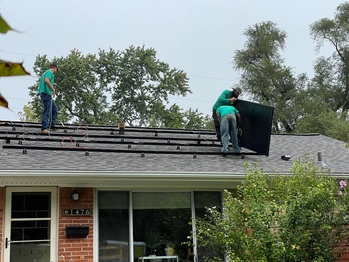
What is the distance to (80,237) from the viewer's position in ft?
23.4

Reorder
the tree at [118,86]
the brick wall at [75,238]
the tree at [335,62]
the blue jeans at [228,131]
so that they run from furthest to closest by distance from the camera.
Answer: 1. the tree at [118,86]
2. the tree at [335,62]
3. the blue jeans at [228,131]
4. the brick wall at [75,238]

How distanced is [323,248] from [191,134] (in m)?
5.26

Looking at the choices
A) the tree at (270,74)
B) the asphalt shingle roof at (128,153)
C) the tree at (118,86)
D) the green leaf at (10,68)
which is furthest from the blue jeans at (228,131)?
the tree at (118,86)

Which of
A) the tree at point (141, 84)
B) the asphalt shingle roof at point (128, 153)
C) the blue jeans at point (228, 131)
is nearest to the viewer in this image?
the asphalt shingle roof at point (128, 153)

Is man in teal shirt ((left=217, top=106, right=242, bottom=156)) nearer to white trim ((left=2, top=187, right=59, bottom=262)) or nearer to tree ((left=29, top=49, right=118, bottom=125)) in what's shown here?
white trim ((left=2, top=187, right=59, bottom=262))

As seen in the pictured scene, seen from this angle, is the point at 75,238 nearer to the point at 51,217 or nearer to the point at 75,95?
the point at 51,217

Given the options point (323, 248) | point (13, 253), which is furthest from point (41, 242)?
point (323, 248)

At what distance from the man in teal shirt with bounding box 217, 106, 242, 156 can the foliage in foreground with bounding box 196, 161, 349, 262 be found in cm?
212

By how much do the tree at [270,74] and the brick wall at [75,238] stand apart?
2270 cm

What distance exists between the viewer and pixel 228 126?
9109 mm

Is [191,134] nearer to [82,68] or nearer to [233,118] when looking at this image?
[233,118]

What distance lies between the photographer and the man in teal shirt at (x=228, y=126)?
9086mm

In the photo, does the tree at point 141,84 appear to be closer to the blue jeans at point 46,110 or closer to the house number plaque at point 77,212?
the blue jeans at point 46,110

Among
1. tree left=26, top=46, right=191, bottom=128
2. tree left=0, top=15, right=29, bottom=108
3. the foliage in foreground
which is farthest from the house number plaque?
tree left=26, top=46, right=191, bottom=128
